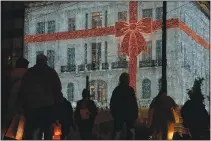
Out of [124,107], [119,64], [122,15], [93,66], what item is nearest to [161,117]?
[124,107]

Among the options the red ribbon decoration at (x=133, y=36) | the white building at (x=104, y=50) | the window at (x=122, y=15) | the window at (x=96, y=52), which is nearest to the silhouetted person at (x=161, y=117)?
the white building at (x=104, y=50)

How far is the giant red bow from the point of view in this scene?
69.2 ft

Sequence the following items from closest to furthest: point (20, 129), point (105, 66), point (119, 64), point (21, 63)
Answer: point (20, 129), point (21, 63), point (105, 66), point (119, 64)

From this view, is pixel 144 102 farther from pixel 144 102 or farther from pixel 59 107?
pixel 59 107

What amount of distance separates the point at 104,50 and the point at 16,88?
39.2 feet

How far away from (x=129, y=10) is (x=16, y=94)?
40.0 feet

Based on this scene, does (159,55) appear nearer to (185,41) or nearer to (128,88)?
(185,41)

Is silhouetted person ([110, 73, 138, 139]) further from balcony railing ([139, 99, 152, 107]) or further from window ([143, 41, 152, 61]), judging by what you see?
window ([143, 41, 152, 61])

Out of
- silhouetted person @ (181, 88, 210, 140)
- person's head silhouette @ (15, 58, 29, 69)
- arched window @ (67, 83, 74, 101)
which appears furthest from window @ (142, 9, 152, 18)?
person's head silhouette @ (15, 58, 29, 69)

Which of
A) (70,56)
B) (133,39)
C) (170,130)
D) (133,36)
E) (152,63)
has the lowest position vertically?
(170,130)

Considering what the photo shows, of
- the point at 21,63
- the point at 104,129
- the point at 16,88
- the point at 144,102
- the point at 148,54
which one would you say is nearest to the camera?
the point at 16,88

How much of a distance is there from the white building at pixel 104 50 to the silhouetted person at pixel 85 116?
689 centimetres

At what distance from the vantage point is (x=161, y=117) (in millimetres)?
11633

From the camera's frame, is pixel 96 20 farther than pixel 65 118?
Yes
